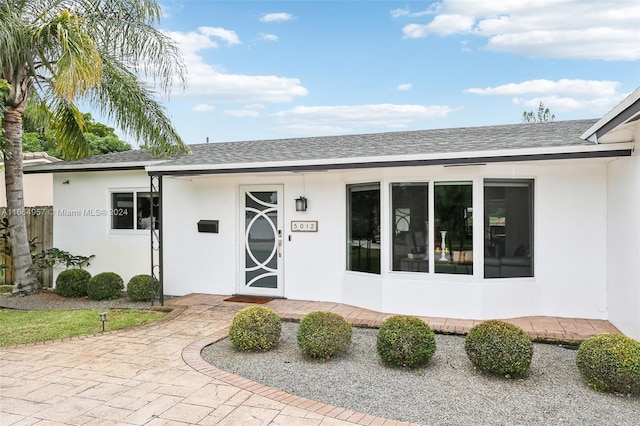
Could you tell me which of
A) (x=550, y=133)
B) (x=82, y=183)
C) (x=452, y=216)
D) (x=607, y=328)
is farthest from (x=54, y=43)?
(x=607, y=328)

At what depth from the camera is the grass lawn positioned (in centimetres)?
697

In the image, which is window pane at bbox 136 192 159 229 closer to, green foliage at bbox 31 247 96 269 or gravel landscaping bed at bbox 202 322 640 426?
green foliage at bbox 31 247 96 269

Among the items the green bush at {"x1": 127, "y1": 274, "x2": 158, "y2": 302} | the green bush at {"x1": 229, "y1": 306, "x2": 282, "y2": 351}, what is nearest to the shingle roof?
the green bush at {"x1": 127, "y1": 274, "x2": 158, "y2": 302}

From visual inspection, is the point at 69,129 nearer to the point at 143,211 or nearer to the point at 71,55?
the point at 143,211

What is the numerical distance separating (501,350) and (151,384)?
3.81m

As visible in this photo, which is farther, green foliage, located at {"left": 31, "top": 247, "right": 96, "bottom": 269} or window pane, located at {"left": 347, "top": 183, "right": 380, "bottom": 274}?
green foliage, located at {"left": 31, "top": 247, "right": 96, "bottom": 269}

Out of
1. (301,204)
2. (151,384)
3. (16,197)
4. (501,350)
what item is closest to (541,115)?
(301,204)

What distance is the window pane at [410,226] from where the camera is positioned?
310 inches

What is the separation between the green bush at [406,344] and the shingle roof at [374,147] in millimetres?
2884

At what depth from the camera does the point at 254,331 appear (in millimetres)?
5973

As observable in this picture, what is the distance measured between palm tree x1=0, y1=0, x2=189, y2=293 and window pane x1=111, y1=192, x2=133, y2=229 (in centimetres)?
128

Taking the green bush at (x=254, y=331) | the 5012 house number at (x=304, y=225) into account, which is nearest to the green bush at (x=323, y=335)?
the green bush at (x=254, y=331)

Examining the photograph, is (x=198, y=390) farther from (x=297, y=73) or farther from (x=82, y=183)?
(x=297, y=73)

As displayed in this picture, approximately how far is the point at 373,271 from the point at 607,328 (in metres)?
3.78
